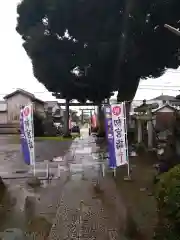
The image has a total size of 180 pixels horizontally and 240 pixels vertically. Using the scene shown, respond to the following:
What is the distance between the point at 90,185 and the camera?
35.9 ft

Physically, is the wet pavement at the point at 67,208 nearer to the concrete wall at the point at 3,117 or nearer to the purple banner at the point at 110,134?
the purple banner at the point at 110,134

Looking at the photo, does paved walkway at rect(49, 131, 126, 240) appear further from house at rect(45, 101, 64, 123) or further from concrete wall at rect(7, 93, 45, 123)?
house at rect(45, 101, 64, 123)

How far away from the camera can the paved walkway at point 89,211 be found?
6406 millimetres

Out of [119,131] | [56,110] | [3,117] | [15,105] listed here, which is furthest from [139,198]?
[56,110]

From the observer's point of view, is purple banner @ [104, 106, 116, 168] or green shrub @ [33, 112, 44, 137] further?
green shrub @ [33, 112, 44, 137]

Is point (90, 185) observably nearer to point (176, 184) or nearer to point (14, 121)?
point (176, 184)

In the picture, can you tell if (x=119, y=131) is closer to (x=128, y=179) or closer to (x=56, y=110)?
(x=128, y=179)

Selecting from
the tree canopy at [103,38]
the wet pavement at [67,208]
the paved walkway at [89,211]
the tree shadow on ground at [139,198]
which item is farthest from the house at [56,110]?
the paved walkway at [89,211]

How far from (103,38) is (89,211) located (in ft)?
49.9

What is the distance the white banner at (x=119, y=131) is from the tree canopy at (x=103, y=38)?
10.7 m

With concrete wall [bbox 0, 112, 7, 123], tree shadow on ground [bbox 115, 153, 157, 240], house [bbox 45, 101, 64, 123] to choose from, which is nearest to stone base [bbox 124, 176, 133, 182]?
tree shadow on ground [bbox 115, 153, 157, 240]

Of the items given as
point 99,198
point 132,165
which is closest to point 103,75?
point 132,165

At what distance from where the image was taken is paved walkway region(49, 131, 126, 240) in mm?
6406

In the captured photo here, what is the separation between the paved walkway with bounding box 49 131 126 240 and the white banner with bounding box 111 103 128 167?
3.02 ft
